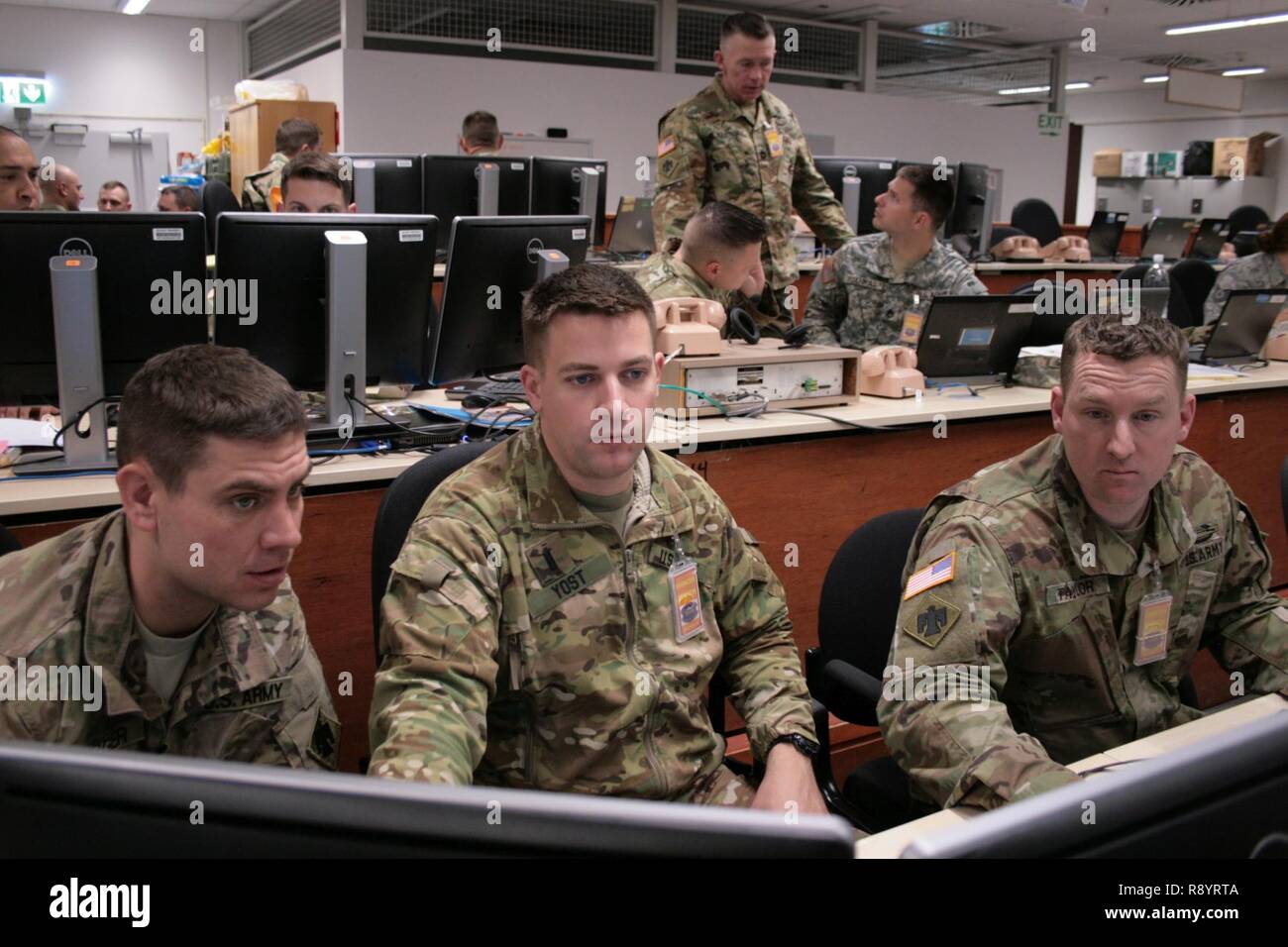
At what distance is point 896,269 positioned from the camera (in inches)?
152

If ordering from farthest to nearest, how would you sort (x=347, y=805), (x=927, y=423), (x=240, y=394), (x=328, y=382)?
(x=927, y=423), (x=328, y=382), (x=240, y=394), (x=347, y=805)

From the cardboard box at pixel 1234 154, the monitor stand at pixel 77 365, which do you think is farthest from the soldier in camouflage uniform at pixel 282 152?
the cardboard box at pixel 1234 154

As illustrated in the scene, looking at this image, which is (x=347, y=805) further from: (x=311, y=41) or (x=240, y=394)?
(x=311, y=41)

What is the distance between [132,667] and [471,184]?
12.0 feet

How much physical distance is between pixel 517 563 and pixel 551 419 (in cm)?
21

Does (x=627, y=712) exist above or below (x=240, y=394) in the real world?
below

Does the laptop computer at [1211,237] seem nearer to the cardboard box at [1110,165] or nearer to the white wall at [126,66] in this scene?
the cardboard box at [1110,165]

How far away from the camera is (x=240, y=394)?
4.19ft

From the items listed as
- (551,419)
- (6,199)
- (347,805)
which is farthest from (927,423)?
(6,199)

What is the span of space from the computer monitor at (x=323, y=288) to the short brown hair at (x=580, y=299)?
2.84 feet

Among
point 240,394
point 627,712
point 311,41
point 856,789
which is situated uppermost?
point 311,41

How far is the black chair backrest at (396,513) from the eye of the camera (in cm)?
170

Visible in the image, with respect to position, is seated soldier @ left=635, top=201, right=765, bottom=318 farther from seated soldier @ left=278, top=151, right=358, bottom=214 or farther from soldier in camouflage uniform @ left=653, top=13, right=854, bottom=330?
seated soldier @ left=278, top=151, right=358, bottom=214

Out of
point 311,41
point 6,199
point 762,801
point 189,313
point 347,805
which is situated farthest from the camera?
point 311,41
